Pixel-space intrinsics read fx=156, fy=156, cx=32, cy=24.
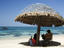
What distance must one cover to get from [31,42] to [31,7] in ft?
6.24

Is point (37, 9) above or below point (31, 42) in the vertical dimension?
above

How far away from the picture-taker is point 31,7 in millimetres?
8219

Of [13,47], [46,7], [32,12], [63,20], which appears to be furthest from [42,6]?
[13,47]

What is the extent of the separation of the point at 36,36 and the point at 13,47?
150 cm

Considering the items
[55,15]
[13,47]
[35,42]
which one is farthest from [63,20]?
[13,47]

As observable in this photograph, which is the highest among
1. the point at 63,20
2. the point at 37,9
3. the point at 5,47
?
the point at 37,9

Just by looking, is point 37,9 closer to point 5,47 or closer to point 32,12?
point 32,12

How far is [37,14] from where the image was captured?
301 inches

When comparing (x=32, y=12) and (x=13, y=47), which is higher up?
(x=32, y=12)

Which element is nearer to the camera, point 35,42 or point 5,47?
point 5,47

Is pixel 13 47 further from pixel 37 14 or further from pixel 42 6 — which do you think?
pixel 42 6

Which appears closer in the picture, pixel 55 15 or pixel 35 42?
pixel 55 15

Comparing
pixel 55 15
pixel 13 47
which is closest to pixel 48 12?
pixel 55 15

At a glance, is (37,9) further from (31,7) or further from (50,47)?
(50,47)
